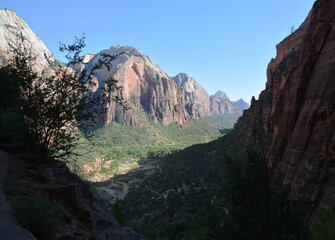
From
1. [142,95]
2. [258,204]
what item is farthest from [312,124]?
[142,95]

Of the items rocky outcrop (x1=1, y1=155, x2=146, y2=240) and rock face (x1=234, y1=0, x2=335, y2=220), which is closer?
rocky outcrop (x1=1, y1=155, x2=146, y2=240)

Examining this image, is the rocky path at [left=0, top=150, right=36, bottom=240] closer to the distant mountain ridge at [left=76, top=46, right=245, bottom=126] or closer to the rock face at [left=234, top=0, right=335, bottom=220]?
the rock face at [left=234, top=0, right=335, bottom=220]

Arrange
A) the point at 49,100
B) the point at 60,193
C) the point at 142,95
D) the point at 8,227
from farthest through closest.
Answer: the point at 142,95
the point at 49,100
the point at 60,193
the point at 8,227

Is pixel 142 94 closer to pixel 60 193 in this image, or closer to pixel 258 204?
pixel 60 193

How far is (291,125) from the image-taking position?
16328mm

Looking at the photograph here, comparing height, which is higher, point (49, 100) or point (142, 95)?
point (142, 95)

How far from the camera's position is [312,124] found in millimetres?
13273

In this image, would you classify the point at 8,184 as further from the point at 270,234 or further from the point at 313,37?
the point at 313,37

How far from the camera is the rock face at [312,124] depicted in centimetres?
1114

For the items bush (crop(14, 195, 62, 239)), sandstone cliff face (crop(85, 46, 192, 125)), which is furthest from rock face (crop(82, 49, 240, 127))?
bush (crop(14, 195, 62, 239))

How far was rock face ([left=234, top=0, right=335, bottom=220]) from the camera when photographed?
11.1 m

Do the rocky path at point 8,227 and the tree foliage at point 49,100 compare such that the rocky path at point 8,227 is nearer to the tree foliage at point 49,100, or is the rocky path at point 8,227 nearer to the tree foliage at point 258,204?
the tree foliage at point 49,100

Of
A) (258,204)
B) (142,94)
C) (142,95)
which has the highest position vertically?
(142,94)

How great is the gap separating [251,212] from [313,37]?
54.3ft
